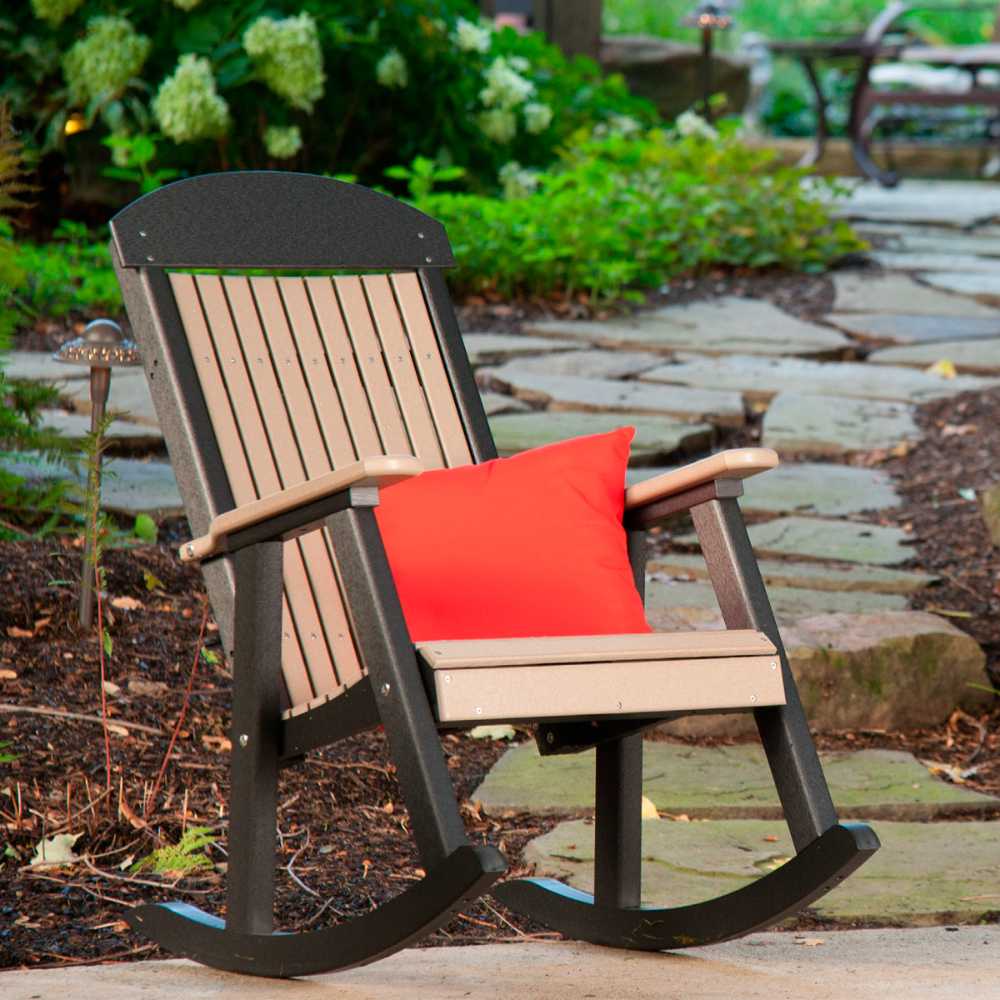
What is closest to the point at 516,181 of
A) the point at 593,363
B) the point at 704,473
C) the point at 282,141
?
the point at 282,141

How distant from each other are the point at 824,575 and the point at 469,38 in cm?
423

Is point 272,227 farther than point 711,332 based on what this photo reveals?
No

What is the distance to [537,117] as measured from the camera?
23.6ft

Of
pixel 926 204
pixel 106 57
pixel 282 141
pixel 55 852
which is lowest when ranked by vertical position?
pixel 926 204

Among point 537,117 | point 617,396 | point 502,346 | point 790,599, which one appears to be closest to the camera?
point 790,599

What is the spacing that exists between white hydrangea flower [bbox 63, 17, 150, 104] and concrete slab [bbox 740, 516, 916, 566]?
3.54 meters

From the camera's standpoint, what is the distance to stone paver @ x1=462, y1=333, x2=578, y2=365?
17.1 ft

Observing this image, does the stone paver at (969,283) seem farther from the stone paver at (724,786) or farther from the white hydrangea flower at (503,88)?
the stone paver at (724,786)

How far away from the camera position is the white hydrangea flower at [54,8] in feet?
21.0

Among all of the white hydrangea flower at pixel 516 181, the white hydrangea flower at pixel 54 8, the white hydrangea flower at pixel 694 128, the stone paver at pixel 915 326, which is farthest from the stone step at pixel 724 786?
the white hydrangea flower at pixel 694 128

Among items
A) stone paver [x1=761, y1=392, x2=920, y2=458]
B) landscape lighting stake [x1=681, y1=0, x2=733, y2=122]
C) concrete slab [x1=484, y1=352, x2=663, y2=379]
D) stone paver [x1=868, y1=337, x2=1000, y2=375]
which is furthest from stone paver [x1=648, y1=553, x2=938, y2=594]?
landscape lighting stake [x1=681, y1=0, x2=733, y2=122]

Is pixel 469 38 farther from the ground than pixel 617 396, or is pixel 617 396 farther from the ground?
pixel 469 38

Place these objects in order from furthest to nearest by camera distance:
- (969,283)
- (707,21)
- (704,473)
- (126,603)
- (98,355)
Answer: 1. (707,21)
2. (969,283)
3. (126,603)
4. (98,355)
5. (704,473)

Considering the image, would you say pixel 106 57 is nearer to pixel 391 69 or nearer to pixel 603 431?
pixel 391 69
